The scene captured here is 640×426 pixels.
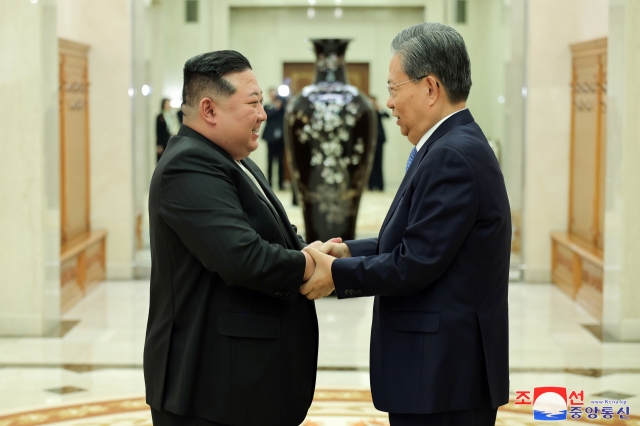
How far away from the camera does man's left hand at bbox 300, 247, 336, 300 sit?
8.55 feet

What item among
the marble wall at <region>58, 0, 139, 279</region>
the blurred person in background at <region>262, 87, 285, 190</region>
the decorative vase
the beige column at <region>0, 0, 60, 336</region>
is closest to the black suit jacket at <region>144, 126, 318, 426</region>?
the beige column at <region>0, 0, 60, 336</region>

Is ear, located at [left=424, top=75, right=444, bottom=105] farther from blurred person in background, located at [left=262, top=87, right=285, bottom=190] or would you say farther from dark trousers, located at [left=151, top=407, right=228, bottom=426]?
blurred person in background, located at [left=262, top=87, right=285, bottom=190]

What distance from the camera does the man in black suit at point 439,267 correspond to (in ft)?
8.02

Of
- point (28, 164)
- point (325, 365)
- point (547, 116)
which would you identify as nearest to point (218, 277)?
point (325, 365)

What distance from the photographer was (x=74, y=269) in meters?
7.88

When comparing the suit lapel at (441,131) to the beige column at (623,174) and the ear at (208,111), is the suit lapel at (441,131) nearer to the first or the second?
the ear at (208,111)

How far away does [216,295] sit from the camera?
249cm

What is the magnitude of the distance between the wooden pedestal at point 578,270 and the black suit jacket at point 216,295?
515cm

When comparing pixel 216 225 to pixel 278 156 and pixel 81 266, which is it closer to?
pixel 81 266

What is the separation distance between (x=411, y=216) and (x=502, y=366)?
52cm

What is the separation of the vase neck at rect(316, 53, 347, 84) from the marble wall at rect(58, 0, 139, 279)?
75.5 inches

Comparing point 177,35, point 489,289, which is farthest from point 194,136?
point 177,35

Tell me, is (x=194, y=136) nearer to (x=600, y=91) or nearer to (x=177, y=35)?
(x=600, y=91)

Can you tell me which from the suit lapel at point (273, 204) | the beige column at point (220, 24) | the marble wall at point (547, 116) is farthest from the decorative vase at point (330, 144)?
the beige column at point (220, 24)
